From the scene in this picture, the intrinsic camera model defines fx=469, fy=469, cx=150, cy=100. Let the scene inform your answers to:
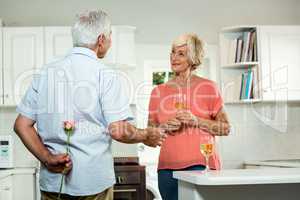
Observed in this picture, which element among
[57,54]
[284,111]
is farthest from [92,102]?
[284,111]

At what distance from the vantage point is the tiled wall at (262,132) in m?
4.68

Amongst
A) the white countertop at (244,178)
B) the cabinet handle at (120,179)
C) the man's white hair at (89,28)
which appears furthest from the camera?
the cabinet handle at (120,179)

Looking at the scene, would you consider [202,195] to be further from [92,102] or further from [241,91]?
[241,91]

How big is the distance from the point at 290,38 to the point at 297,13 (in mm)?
560

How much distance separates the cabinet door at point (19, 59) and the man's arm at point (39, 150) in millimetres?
2396

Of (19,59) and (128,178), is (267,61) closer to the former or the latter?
(128,178)

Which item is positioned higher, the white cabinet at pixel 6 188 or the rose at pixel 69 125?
the rose at pixel 69 125

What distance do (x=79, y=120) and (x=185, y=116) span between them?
2.29 feet

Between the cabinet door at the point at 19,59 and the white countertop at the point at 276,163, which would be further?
the cabinet door at the point at 19,59

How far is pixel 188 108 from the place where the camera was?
2496 millimetres

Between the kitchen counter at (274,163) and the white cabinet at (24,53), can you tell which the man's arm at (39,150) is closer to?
the white cabinet at (24,53)

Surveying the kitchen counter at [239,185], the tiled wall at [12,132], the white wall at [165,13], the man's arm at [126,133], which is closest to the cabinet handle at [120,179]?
the tiled wall at [12,132]

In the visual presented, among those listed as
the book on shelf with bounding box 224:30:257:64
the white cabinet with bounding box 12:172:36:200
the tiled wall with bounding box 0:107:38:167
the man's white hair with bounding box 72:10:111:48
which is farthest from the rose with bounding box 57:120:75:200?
the book on shelf with bounding box 224:30:257:64

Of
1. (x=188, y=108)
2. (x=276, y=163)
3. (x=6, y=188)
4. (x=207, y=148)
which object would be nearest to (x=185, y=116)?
(x=188, y=108)
